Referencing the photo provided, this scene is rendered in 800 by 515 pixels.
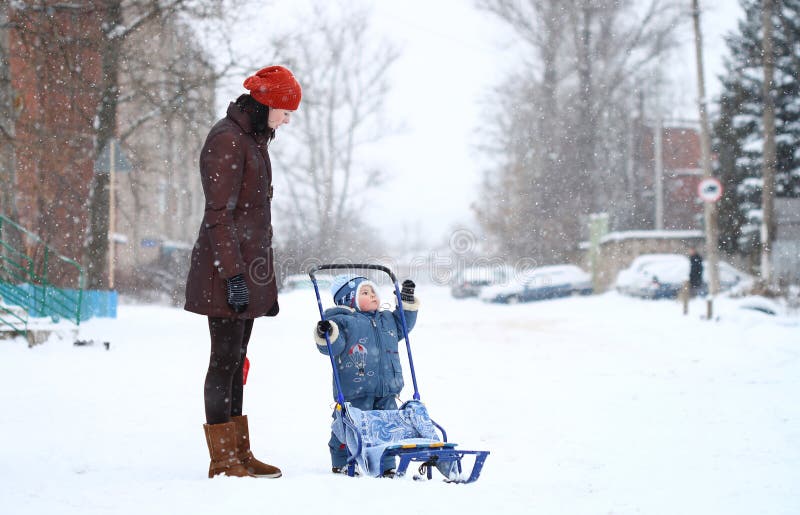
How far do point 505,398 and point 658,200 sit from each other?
91.5ft

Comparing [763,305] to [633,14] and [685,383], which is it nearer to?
[685,383]

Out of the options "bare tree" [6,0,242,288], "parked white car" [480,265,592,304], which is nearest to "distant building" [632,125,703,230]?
"parked white car" [480,265,592,304]

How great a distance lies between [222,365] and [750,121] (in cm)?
2961

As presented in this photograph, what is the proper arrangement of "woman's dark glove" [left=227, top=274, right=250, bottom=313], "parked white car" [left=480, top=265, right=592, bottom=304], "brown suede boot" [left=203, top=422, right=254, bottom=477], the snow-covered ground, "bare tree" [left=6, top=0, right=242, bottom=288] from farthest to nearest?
"parked white car" [left=480, top=265, right=592, bottom=304] < "bare tree" [left=6, top=0, right=242, bottom=288] < "brown suede boot" [left=203, top=422, right=254, bottom=477] < "woman's dark glove" [left=227, top=274, right=250, bottom=313] < the snow-covered ground

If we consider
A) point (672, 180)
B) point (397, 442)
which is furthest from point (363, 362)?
point (672, 180)

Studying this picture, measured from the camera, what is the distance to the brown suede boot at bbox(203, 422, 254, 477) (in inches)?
146

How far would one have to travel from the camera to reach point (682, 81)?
3597 cm

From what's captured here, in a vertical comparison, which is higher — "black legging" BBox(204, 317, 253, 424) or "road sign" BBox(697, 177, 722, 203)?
"road sign" BBox(697, 177, 722, 203)

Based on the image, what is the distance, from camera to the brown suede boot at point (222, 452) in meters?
3.71

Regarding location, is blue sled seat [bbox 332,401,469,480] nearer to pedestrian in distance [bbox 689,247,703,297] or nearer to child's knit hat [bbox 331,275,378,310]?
child's knit hat [bbox 331,275,378,310]

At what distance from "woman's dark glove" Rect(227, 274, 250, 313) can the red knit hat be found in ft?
2.74

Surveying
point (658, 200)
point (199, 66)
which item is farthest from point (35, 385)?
point (658, 200)

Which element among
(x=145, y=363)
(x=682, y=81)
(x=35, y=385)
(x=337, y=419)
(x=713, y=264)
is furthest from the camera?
(x=682, y=81)

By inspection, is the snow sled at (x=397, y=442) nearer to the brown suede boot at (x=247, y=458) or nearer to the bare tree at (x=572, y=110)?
the brown suede boot at (x=247, y=458)
